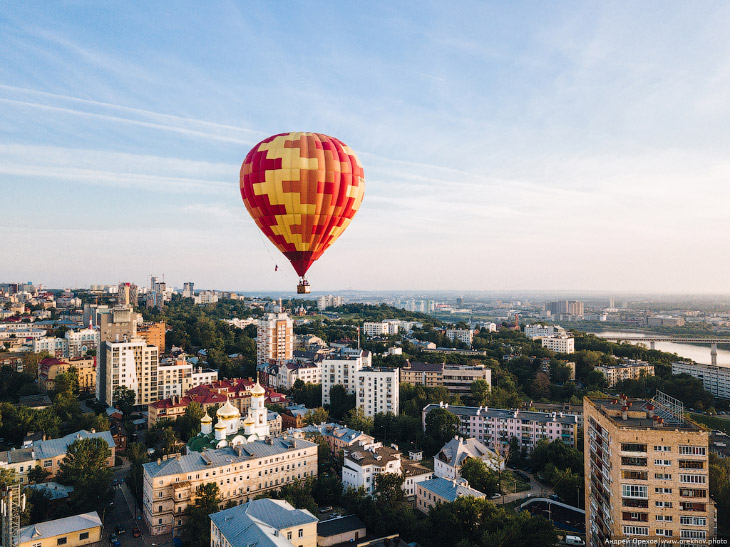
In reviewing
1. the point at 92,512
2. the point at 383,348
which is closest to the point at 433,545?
the point at 92,512

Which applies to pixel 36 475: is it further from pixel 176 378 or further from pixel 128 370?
pixel 176 378

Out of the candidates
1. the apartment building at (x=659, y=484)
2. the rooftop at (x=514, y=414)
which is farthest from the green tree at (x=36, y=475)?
the apartment building at (x=659, y=484)

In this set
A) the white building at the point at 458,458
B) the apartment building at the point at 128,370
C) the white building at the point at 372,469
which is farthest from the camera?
the apartment building at the point at 128,370

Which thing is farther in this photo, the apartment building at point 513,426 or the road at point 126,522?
the apartment building at point 513,426

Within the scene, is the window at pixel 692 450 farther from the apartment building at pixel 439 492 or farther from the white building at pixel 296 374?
the white building at pixel 296 374

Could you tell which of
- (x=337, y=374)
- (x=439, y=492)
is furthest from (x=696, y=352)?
(x=439, y=492)

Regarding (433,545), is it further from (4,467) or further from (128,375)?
(128,375)
